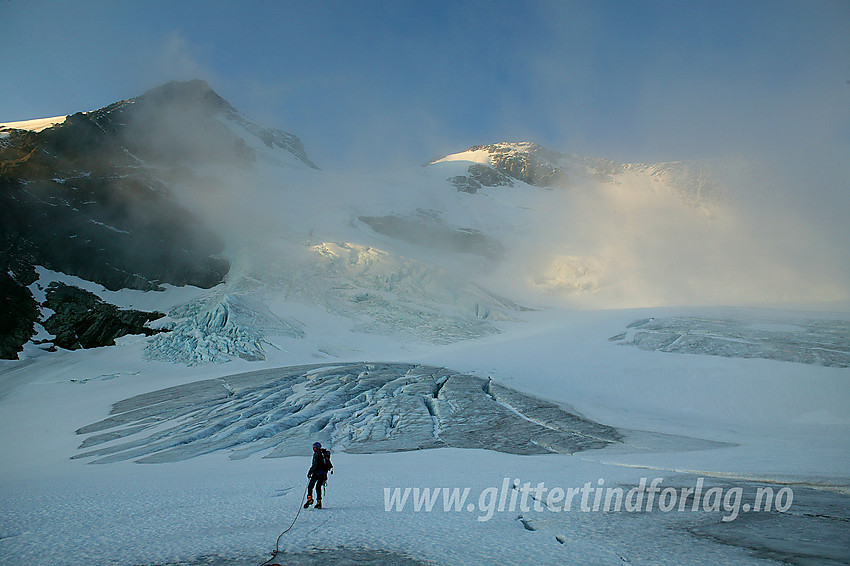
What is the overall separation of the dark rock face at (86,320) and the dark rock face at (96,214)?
2001 millimetres

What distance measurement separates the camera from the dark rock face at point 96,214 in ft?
152

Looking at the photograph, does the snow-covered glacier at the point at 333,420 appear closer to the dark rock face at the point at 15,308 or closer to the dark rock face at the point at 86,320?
the dark rock face at the point at 86,320

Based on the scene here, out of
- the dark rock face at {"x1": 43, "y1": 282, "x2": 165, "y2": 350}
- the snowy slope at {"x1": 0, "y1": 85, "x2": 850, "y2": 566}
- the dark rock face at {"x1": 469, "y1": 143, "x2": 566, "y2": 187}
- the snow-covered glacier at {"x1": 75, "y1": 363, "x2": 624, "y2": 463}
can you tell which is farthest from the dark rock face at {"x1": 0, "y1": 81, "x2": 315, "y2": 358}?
the dark rock face at {"x1": 469, "y1": 143, "x2": 566, "y2": 187}

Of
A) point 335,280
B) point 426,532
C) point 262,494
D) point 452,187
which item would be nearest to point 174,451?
point 262,494

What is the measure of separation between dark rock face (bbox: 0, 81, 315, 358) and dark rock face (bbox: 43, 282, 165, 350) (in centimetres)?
200

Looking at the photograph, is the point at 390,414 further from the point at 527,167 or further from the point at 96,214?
the point at 527,167

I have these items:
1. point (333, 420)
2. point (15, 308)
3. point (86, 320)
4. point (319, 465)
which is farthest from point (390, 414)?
point (15, 308)

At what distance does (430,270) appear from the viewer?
174 ft

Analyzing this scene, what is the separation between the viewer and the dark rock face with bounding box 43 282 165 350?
133 ft

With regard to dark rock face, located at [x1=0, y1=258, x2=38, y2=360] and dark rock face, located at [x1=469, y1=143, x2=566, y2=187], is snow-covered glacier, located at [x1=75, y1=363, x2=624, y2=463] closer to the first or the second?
dark rock face, located at [x1=0, y1=258, x2=38, y2=360]

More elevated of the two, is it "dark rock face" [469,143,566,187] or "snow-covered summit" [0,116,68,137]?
"dark rock face" [469,143,566,187]

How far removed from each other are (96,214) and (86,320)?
19378 mm

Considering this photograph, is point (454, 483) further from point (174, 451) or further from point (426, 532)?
point (174, 451)

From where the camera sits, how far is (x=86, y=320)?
139 ft
